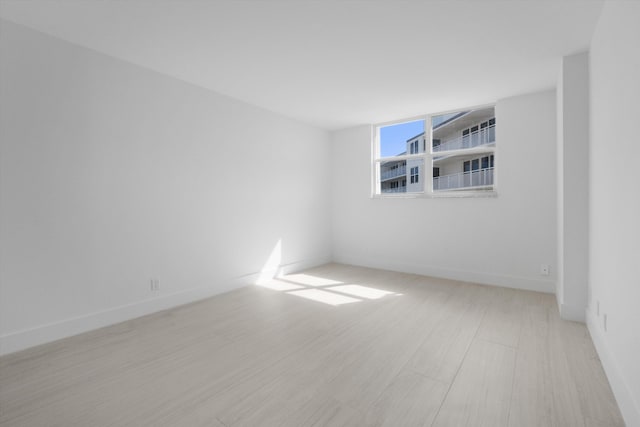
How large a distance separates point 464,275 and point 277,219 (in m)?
2.91

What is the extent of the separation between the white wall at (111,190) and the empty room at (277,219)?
0.02 meters

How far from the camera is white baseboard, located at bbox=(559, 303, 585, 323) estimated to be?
278 cm

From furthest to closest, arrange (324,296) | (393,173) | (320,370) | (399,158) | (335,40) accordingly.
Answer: (393,173) → (399,158) → (324,296) → (335,40) → (320,370)

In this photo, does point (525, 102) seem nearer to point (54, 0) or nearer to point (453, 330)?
point (453, 330)

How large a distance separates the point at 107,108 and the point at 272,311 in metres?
2.58

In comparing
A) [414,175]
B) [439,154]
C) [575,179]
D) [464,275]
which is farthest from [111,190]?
[464,275]

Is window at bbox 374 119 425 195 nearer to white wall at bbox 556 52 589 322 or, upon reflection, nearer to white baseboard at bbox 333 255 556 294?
white baseboard at bbox 333 255 556 294

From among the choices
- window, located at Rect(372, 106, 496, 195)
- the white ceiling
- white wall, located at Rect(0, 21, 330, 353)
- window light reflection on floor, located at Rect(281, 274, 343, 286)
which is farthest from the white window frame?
white wall, located at Rect(0, 21, 330, 353)

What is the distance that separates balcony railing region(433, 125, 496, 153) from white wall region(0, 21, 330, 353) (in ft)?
9.14

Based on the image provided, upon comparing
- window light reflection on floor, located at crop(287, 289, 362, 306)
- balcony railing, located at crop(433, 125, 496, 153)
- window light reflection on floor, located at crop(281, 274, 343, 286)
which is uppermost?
balcony railing, located at crop(433, 125, 496, 153)

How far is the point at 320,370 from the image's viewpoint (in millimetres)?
2049

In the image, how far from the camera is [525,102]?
12.4 ft

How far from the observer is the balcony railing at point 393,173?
499 centimetres

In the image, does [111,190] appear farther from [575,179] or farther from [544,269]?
[544,269]
